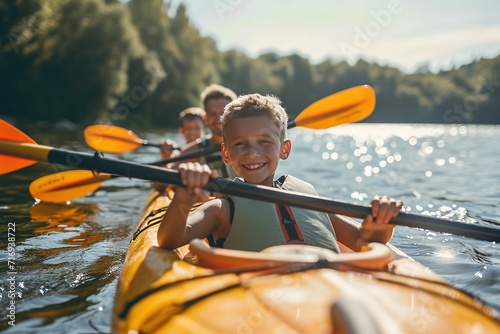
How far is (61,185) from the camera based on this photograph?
450cm

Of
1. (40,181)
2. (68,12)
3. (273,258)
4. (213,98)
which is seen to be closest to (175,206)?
(273,258)

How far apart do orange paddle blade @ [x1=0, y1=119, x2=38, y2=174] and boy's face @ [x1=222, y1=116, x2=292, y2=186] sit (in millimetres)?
1154

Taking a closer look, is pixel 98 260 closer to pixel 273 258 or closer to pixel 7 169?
pixel 7 169

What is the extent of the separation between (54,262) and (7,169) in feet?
2.27

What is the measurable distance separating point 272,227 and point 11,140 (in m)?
1.63

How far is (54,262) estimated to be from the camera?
3.32m

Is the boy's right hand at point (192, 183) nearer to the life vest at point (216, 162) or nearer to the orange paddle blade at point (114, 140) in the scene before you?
the life vest at point (216, 162)

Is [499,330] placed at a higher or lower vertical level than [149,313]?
higher

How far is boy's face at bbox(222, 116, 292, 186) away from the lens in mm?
2592

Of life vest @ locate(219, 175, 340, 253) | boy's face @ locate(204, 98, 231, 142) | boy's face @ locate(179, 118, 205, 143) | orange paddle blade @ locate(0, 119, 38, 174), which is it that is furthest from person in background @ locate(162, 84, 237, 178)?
life vest @ locate(219, 175, 340, 253)

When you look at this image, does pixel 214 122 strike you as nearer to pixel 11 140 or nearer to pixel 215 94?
Result: pixel 215 94

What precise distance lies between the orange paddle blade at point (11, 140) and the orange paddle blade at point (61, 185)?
132 cm

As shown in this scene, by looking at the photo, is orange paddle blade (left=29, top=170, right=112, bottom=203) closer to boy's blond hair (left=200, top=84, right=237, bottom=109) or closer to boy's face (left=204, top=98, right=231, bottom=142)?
boy's face (left=204, top=98, right=231, bottom=142)

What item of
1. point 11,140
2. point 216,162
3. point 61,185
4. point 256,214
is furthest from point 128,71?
point 256,214
